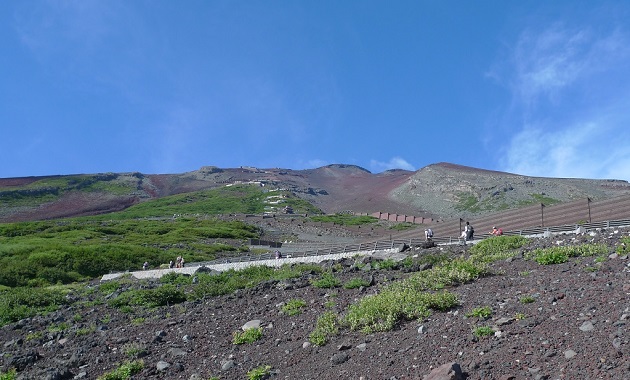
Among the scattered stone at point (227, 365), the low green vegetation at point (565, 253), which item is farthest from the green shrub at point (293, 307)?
the low green vegetation at point (565, 253)

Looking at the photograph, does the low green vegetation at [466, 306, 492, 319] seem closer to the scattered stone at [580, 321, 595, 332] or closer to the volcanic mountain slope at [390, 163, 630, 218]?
the scattered stone at [580, 321, 595, 332]

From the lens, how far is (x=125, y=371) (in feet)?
32.6

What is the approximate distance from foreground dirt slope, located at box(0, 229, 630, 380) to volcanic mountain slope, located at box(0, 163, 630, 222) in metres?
112

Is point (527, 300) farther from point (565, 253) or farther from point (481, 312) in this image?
point (565, 253)

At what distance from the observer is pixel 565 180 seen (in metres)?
149

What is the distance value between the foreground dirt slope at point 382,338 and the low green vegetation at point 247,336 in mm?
177

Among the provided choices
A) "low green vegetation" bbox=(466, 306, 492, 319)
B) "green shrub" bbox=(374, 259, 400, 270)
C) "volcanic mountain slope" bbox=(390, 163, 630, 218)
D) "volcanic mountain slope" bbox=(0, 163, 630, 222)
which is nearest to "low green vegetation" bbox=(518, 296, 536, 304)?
"low green vegetation" bbox=(466, 306, 492, 319)

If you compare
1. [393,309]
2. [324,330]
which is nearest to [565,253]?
[393,309]

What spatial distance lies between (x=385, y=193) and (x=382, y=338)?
165189mm

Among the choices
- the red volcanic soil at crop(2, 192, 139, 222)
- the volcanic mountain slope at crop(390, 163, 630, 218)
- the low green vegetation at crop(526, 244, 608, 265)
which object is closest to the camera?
the low green vegetation at crop(526, 244, 608, 265)

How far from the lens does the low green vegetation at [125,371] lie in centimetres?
984

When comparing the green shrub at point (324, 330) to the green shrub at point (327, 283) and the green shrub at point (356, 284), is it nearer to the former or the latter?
the green shrub at point (356, 284)

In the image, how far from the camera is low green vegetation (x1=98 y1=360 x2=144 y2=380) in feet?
32.3

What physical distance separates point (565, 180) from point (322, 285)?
151m
